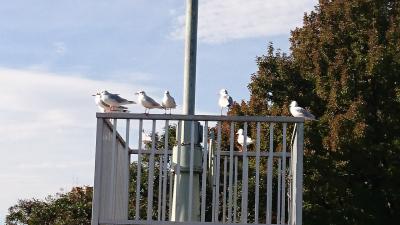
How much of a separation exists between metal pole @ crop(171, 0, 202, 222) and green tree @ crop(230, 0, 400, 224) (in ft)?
34.6

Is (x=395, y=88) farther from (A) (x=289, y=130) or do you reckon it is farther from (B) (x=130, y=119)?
(B) (x=130, y=119)

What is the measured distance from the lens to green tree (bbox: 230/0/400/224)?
19625 millimetres

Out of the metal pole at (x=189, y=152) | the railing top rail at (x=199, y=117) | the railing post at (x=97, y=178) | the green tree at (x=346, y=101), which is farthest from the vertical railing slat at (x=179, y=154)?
the green tree at (x=346, y=101)

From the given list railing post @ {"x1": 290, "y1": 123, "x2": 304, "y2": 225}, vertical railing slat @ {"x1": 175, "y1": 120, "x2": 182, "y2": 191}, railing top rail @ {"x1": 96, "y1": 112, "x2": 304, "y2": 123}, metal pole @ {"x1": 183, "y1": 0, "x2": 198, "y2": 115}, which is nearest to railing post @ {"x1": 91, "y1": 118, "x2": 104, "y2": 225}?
railing top rail @ {"x1": 96, "y1": 112, "x2": 304, "y2": 123}

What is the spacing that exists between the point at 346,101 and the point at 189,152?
1156cm

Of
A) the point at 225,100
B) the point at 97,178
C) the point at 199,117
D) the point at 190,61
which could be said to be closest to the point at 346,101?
the point at 225,100

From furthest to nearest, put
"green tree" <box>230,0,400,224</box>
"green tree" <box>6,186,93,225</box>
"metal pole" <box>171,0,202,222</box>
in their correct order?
"green tree" <box>6,186,93,225</box> < "green tree" <box>230,0,400,224</box> < "metal pole" <box>171,0,202,222</box>

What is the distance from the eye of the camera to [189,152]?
9.20 m

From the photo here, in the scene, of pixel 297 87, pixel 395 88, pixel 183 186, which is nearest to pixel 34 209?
pixel 297 87

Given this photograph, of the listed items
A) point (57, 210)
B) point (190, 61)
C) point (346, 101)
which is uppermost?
point (346, 101)

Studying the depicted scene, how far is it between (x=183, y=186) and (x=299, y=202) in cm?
121

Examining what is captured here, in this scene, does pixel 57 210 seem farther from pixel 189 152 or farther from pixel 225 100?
pixel 189 152

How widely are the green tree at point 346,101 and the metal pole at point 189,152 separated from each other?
10.6 metres

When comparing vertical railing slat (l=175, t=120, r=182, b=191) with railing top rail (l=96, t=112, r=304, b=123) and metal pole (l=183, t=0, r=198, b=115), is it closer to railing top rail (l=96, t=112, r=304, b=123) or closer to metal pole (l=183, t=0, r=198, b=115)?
metal pole (l=183, t=0, r=198, b=115)
